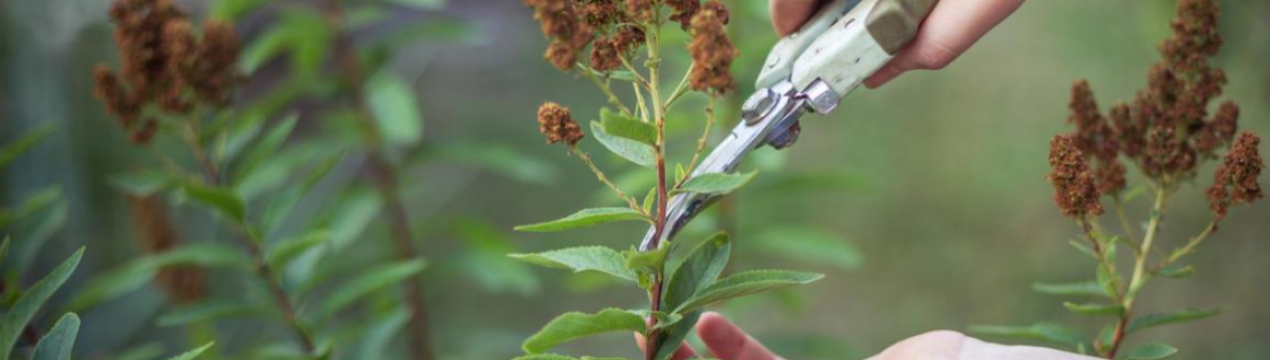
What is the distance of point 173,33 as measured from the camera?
47.9 inches

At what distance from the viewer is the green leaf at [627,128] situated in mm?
659

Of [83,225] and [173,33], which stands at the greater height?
[173,33]

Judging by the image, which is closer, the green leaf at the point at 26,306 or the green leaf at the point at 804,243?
the green leaf at the point at 26,306

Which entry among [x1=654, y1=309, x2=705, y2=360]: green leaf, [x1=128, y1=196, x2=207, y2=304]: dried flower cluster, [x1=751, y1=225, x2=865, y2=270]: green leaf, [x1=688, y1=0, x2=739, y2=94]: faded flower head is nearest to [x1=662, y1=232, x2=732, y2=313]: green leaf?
[x1=654, y1=309, x2=705, y2=360]: green leaf

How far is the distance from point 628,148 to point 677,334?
0.14 meters

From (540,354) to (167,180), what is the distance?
0.74m

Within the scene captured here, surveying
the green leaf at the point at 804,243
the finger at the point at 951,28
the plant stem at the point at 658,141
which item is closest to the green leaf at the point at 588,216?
the plant stem at the point at 658,141

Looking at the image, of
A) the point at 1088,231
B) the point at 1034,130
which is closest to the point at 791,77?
the point at 1088,231

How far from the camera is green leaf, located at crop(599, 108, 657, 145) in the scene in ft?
2.16

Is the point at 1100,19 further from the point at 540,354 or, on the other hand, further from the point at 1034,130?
the point at 540,354

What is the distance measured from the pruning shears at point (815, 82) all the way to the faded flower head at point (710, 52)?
0.07 meters

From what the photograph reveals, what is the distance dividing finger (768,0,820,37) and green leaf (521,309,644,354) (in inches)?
10.9

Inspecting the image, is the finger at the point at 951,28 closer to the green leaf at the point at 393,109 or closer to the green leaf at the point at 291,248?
the green leaf at the point at 291,248

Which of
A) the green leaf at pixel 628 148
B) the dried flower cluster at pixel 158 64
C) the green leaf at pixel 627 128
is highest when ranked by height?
the dried flower cluster at pixel 158 64
